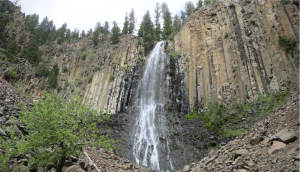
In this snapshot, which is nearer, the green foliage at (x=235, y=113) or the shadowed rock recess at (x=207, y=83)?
the shadowed rock recess at (x=207, y=83)

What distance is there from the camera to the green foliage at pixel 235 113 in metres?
16.8

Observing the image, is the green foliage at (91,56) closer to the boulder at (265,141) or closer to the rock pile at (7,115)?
the rock pile at (7,115)

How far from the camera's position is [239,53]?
22219mm

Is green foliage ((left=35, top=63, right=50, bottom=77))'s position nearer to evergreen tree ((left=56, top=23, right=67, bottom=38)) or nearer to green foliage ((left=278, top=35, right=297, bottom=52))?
evergreen tree ((left=56, top=23, right=67, bottom=38))

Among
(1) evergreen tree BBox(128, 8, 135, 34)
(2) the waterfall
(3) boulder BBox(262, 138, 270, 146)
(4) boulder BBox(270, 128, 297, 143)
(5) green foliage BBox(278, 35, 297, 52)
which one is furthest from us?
(1) evergreen tree BBox(128, 8, 135, 34)

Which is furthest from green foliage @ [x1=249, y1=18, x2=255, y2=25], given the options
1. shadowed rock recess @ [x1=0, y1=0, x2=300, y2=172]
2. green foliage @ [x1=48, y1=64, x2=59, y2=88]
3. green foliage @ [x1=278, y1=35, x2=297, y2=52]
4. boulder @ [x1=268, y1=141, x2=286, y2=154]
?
green foliage @ [x1=48, y1=64, x2=59, y2=88]

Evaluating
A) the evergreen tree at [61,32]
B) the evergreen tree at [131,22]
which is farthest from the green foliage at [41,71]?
the evergreen tree at [131,22]

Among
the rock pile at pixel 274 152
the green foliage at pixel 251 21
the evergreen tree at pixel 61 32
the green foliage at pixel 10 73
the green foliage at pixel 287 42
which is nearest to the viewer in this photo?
the rock pile at pixel 274 152

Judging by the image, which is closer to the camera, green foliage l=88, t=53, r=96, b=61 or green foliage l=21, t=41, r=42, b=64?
green foliage l=21, t=41, r=42, b=64

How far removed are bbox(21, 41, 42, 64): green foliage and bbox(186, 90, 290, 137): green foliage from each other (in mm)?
42277

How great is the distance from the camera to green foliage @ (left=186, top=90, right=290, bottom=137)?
16766 mm

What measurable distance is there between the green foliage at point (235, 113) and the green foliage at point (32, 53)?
4228 cm

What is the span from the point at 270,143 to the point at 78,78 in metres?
41.2

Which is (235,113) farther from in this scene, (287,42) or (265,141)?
(265,141)
